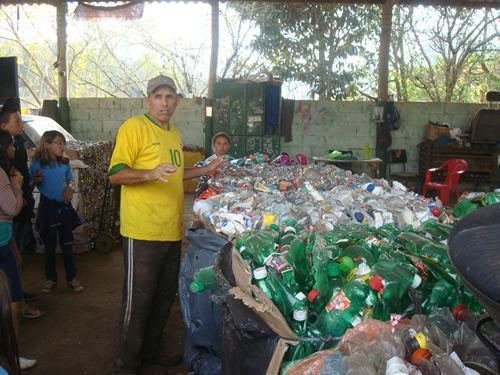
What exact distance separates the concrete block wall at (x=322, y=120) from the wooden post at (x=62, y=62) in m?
0.22

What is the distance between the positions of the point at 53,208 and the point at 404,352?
435 cm

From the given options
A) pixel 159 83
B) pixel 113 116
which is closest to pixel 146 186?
pixel 159 83

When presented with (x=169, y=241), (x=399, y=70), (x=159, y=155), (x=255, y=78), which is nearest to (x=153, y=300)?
(x=169, y=241)

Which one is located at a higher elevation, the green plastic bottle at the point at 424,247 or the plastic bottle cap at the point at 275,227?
the green plastic bottle at the point at 424,247

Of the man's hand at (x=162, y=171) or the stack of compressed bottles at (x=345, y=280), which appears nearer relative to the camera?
the stack of compressed bottles at (x=345, y=280)

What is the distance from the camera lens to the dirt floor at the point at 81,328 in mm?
3680

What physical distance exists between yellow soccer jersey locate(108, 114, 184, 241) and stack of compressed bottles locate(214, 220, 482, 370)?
37.2 inches

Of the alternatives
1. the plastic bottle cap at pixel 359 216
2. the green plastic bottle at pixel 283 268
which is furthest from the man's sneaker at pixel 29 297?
the green plastic bottle at pixel 283 268

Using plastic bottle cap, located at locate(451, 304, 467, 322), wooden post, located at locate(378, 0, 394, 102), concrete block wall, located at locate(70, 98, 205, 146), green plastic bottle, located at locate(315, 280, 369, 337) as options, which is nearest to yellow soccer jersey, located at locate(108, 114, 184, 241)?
green plastic bottle, located at locate(315, 280, 369, 337)

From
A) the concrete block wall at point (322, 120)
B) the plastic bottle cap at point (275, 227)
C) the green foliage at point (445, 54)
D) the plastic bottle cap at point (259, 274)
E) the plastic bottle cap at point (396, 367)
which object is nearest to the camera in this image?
the plastic bottle cap at point (396, 367)

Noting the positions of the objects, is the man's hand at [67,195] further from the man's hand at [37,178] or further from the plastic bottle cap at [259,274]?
the plastic bottle cap at [259,274]

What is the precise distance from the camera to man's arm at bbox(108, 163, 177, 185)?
293 centimetres

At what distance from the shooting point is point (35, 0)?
1016 centimetres

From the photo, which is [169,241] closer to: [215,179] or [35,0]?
[215,179]
